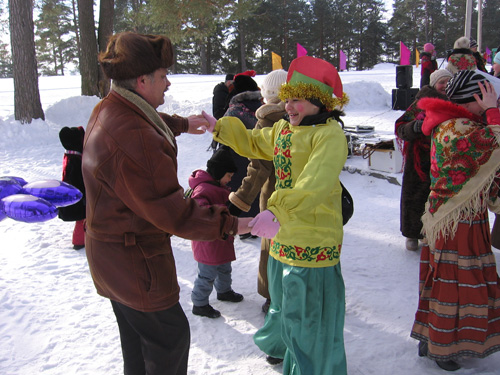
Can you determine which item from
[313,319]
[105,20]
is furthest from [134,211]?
[105,20]

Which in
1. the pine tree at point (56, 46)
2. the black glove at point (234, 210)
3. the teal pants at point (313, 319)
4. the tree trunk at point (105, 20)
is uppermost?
the pine tree at point (56, 46)

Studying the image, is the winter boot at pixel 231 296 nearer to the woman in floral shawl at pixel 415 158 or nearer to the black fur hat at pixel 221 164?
the black fur hat at pixel 221 164

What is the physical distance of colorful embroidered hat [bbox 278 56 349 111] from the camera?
2.44m

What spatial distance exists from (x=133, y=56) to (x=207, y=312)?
95.7 inches

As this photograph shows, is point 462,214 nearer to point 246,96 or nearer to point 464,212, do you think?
point 464,212

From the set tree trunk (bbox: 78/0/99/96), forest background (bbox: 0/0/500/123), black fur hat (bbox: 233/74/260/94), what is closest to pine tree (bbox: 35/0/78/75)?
forest background (bbox: 0/0/500/123)

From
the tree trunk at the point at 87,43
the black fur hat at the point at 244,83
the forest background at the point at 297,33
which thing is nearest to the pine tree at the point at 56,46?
the forest background at the point at 297,33

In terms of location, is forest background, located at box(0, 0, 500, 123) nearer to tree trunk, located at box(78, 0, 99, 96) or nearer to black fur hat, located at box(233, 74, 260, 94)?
tree trunk, located at box(78, 0, 99, 96)

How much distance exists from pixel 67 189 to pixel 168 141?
600mm

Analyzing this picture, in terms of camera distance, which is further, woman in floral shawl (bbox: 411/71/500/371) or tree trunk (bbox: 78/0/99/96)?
tree trunk (bbox: 78/0/99/96)

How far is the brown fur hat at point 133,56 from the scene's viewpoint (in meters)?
1.79

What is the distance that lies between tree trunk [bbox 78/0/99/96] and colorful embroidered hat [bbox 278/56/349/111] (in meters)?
10.4

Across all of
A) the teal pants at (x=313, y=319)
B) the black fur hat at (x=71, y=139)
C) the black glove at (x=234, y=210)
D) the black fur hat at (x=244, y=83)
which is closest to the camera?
the teal pants at (x=313, y=319)

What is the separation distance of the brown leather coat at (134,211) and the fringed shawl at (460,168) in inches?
58.9
